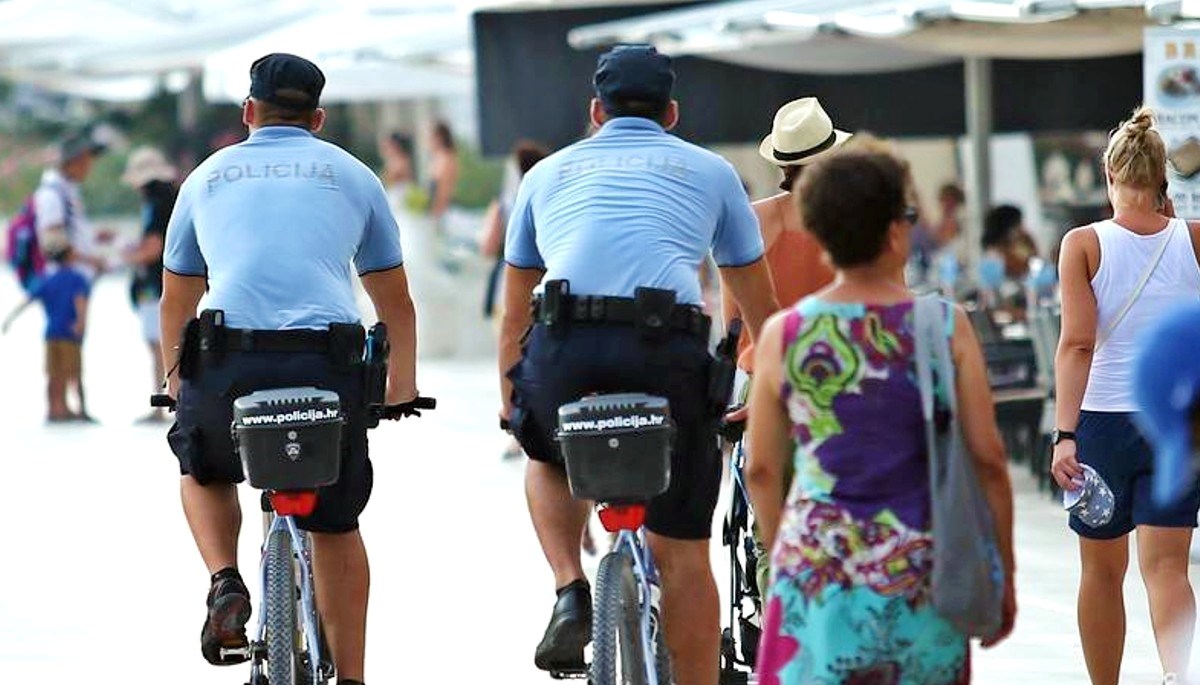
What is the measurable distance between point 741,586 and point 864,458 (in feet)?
8.33

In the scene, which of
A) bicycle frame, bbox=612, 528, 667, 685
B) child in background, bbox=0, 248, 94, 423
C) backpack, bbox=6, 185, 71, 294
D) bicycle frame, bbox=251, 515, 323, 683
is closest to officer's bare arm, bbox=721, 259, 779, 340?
bicycle frame, bbox=612, 528, 667, 685

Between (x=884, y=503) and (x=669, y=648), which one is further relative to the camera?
(x=669, y=648)

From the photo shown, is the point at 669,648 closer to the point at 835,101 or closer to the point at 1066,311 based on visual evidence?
the point at 1066,311

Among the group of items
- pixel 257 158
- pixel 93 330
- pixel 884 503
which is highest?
pixel 257 158

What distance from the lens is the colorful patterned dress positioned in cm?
481

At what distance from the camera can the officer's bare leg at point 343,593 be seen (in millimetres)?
6816

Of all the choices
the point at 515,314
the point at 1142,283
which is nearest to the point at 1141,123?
the point at 1142,283

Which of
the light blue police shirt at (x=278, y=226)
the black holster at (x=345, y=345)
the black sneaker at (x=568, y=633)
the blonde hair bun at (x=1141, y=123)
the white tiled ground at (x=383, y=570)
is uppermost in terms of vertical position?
the blonde hair bun at (x=1141, y=123)

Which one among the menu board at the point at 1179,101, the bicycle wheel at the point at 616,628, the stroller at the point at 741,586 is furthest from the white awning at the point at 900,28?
the bicycle wheel at the point at 616,628

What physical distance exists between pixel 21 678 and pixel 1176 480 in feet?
18.3

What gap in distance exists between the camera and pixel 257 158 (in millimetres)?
6734

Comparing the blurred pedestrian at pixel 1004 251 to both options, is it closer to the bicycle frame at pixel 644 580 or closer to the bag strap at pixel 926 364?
the bicycle frame at pixel 644 580

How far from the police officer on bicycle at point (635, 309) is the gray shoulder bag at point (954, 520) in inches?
57.6

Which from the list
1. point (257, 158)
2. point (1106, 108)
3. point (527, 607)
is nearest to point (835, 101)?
point (1106, 108)
